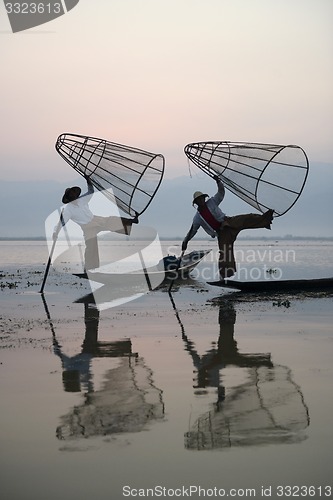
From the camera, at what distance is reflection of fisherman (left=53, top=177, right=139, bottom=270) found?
1700 cm

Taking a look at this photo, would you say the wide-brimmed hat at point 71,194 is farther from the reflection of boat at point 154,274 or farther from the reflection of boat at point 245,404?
the reflection of boat at point 245,404

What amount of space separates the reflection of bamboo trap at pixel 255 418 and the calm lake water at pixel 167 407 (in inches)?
0.6

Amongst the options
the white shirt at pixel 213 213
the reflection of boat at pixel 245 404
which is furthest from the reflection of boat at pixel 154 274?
the reflection of boat at pixel 245 404

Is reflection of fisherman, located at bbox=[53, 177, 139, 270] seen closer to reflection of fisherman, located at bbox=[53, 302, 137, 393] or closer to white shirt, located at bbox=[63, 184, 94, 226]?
white shirt, located at bbox=[63, 184, 94, 226]

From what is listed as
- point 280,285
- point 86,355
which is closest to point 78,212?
point 280,285

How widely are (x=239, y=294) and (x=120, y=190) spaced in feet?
13.5

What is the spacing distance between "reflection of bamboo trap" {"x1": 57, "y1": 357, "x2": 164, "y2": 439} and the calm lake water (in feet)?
0.06

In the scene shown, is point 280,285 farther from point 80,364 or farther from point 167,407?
point 167,407

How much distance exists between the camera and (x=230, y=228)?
17.0 metres

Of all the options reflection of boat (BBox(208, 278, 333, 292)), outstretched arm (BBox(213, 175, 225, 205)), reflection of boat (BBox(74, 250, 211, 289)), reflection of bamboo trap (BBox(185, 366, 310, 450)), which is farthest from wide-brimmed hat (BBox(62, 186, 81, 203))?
reflection of bamboo trap (BBox(185, 366, 310, 450))

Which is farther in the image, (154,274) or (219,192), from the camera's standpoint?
(154,274)

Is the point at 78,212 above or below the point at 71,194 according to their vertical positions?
below

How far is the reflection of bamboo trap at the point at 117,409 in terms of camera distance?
232 inches

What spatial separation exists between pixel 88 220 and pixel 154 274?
8.14ft
